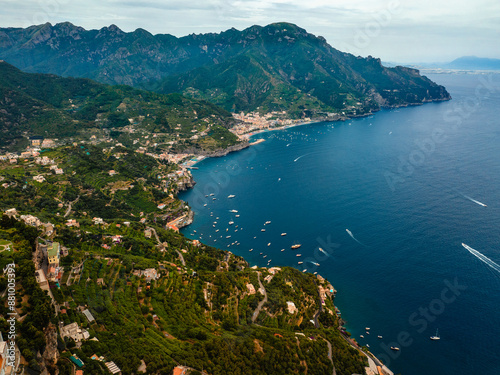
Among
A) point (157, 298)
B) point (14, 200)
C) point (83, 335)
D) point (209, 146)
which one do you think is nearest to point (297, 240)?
point (157, 298)

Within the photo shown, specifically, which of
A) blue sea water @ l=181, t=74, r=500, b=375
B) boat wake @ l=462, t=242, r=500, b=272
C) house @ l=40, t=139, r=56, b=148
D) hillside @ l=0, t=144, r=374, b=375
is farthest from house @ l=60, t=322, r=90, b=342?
house @ l=40, t=139, r=56, b=148

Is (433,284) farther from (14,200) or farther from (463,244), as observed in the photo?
(14,200)

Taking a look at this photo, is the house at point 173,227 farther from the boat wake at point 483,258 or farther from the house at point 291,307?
the boat wake at point 483,258

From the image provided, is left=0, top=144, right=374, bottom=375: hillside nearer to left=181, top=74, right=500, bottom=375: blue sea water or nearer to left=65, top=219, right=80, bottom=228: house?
left=65, top=219, right=80, bottom=228: house

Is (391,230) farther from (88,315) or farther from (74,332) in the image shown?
(74,332)

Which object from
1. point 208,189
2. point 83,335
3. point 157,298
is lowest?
point 208,189

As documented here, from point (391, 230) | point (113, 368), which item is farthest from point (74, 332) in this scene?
point (391, 230)
